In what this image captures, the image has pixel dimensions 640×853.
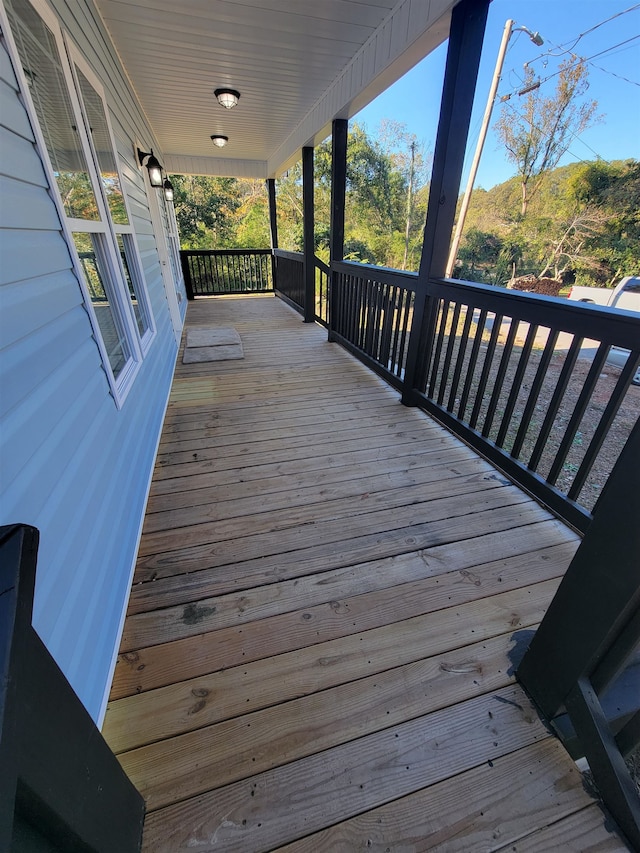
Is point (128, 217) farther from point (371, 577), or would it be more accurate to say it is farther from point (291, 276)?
point (291, 276)

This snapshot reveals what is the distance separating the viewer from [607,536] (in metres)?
0.81

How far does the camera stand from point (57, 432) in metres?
1.00

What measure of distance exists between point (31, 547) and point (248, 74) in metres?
4.31

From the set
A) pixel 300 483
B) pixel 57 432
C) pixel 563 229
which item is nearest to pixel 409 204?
pixel 563 229

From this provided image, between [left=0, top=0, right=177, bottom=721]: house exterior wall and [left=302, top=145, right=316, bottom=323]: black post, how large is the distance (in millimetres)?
3614

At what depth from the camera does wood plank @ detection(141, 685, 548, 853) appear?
0.87m

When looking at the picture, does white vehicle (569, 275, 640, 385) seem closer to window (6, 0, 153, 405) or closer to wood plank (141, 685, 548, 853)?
wood plank (141, 685, 548, 853)

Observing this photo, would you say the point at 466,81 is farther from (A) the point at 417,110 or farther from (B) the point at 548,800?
(A) the point at 417,110

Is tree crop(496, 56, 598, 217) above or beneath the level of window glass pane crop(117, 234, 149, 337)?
above

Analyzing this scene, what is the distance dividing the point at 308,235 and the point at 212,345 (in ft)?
7.14

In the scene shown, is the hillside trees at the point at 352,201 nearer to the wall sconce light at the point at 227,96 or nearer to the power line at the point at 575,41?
the power line at the point at 575,41

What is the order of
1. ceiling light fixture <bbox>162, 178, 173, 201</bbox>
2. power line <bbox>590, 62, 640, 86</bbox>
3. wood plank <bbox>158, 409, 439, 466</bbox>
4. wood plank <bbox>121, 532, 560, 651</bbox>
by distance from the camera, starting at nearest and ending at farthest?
1. wood plank <bbox>121, 532, 560, 651</bbox>
2. wood plank <bbox>158, 409, 439, 466</bbox>
3. ceiling light fixture <bbox>162, 178, 173, 201</bbox>
4. power line <bbox>590, 62, 640, 86</bbox>

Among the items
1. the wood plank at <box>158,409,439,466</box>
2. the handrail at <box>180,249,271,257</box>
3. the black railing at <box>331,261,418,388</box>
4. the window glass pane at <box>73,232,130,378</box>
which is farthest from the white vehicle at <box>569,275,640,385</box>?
the handrail at <box>180,249,271,257</box>

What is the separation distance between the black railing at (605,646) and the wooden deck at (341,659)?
10 cm
